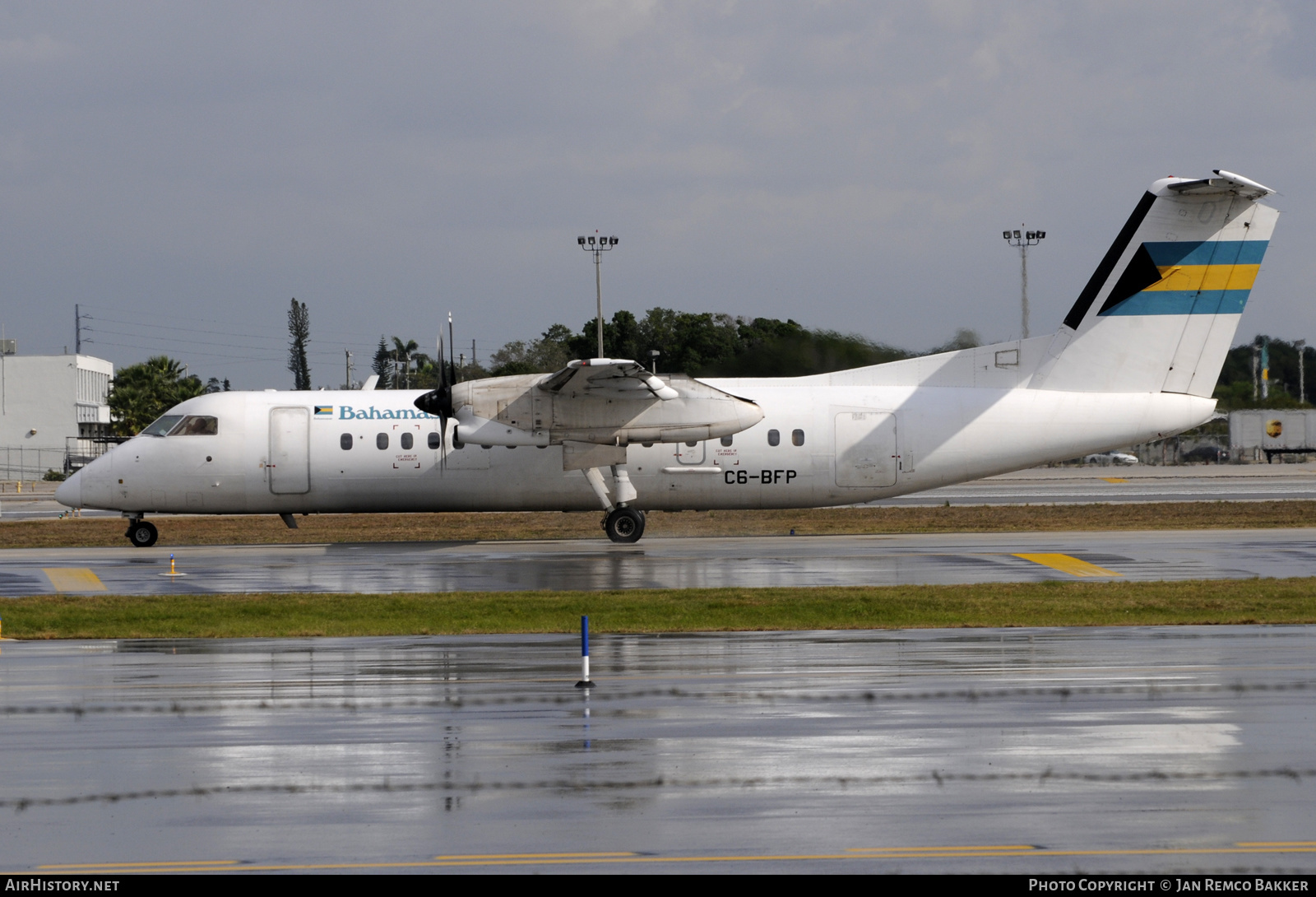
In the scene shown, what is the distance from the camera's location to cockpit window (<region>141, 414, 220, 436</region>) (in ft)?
94.4

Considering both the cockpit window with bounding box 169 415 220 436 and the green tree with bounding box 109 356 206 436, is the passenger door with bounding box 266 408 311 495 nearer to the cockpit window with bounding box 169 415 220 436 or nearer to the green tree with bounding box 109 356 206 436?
the cockpit window with bounding box 169 415 220 436

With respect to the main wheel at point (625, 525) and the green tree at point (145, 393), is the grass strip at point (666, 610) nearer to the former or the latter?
the main wheel at point (625, 525)

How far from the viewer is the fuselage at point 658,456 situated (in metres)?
28.2

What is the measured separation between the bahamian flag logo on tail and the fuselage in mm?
2127

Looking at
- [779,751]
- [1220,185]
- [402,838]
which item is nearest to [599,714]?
[779,751]

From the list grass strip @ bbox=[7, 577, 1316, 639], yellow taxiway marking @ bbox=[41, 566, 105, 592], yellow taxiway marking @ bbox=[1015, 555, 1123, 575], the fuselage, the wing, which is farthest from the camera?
the fuselage

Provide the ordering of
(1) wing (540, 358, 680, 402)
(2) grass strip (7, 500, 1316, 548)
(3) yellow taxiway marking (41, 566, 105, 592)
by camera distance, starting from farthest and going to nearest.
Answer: (2) grass strip (7, 500, 1316, 548) → (1) wing (540, 358, 680, 402) → (3) yellow taxiway marking (41, 566, 105, 592)

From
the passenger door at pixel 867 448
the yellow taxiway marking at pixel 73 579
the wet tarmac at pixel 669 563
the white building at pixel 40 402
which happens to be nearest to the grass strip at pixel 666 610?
the wet tarmac at pixel 669 563

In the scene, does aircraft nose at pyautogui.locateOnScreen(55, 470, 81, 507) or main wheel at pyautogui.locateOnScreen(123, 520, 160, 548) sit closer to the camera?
aircraft nose at pyautogui.locateOnScreen(55, 470, 81, 507)

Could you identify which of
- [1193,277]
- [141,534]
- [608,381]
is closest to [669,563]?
[608,381]

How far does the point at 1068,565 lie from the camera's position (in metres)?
22.8

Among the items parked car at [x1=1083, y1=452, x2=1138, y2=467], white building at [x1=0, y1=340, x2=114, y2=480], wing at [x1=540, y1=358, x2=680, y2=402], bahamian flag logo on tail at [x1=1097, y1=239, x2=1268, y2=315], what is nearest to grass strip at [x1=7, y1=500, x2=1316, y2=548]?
wing at [x1=540, y1=358, x2=680, y2=402]

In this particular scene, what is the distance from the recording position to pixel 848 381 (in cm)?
2955

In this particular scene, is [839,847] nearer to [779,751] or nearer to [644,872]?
[644,872]
